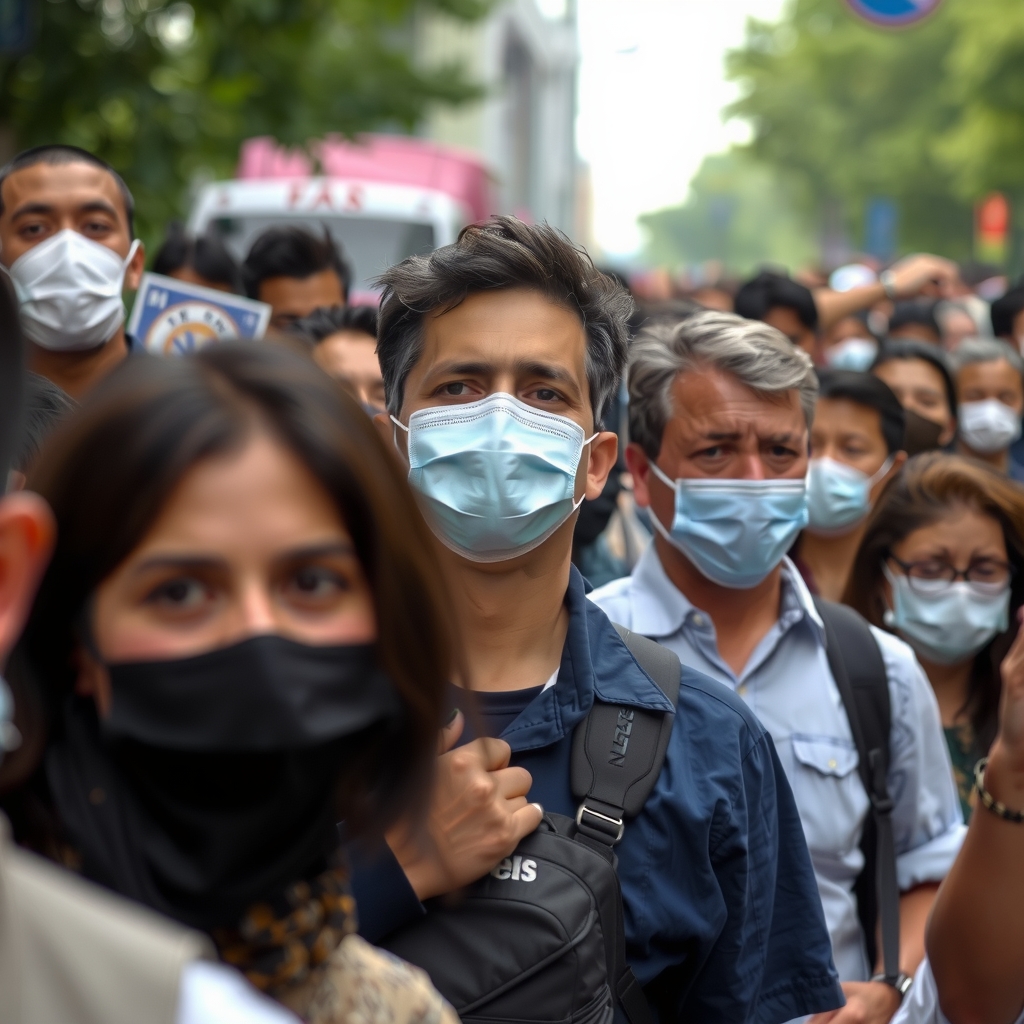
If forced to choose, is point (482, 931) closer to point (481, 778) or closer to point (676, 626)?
point (481, 778)

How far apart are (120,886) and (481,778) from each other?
811mm

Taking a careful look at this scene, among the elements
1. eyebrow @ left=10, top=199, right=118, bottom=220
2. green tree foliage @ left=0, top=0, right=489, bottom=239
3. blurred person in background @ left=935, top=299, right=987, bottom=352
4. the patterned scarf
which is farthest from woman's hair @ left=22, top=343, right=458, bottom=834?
blurred person in background @ left=935, top=299, right=987, bottom=352

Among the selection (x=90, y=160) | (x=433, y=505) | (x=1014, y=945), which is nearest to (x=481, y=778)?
(x=433, y=505)

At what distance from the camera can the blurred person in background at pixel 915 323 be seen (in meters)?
9.56

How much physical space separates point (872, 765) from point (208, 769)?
2142 mm

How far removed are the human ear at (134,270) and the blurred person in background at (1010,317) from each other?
5.78m

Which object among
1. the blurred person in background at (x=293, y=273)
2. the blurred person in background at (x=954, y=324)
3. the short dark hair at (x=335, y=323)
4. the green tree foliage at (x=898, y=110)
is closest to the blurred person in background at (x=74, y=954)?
the short dark hair at (x=335, y=323)

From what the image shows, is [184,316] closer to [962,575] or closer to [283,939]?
[962,575]

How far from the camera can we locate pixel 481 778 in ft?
7.36

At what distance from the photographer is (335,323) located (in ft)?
17.4

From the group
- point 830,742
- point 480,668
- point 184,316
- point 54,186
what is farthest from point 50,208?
point 830,742

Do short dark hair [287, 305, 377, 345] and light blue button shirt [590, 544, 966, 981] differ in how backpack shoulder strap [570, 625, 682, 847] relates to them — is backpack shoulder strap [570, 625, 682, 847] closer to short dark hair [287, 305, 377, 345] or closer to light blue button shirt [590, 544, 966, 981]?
light blue button shirt [590, 544, 966, 981]

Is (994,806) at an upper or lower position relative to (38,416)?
lower

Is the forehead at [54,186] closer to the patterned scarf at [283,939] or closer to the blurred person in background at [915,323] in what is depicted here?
the patterned scarf at [283,939]
